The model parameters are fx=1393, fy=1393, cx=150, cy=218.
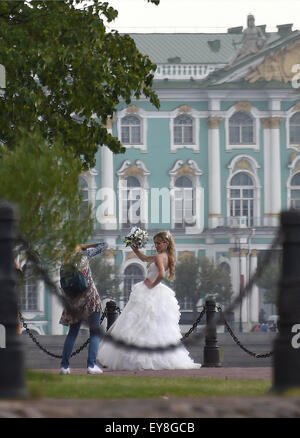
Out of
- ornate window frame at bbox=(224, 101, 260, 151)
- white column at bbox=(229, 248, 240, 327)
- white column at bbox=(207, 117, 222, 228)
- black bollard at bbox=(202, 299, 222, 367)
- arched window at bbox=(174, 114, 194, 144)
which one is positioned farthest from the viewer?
arched window at bbox=(174, 114, 194, 144)

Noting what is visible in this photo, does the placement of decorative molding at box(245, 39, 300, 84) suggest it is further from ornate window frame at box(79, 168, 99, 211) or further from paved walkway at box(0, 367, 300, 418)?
paved walkway at box(0, 367, 300, 418)

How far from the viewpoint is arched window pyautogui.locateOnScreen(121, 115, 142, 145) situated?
272 ft

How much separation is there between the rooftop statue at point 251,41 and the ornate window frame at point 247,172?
599 cm

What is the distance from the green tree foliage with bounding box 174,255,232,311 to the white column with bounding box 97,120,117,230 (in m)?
5.72

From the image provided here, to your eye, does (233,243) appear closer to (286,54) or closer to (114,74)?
(286,54)

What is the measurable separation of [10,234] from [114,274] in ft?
227

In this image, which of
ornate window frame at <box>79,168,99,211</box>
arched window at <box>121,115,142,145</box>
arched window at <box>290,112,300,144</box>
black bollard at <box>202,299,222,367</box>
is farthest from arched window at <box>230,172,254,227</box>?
black bollard at <box>202,299,222,367</box>

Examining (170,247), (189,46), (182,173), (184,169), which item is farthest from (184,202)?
(170,247)

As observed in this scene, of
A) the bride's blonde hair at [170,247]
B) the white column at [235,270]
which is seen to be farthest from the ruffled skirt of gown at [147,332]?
the white column at [235,270]

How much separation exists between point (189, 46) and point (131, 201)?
10886 mm

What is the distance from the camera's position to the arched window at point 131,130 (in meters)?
82.9

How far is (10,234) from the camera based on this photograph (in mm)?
8812

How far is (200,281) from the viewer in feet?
254

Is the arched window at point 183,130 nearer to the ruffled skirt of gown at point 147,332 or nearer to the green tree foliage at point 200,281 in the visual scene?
the green tree foliage at point 200,281
